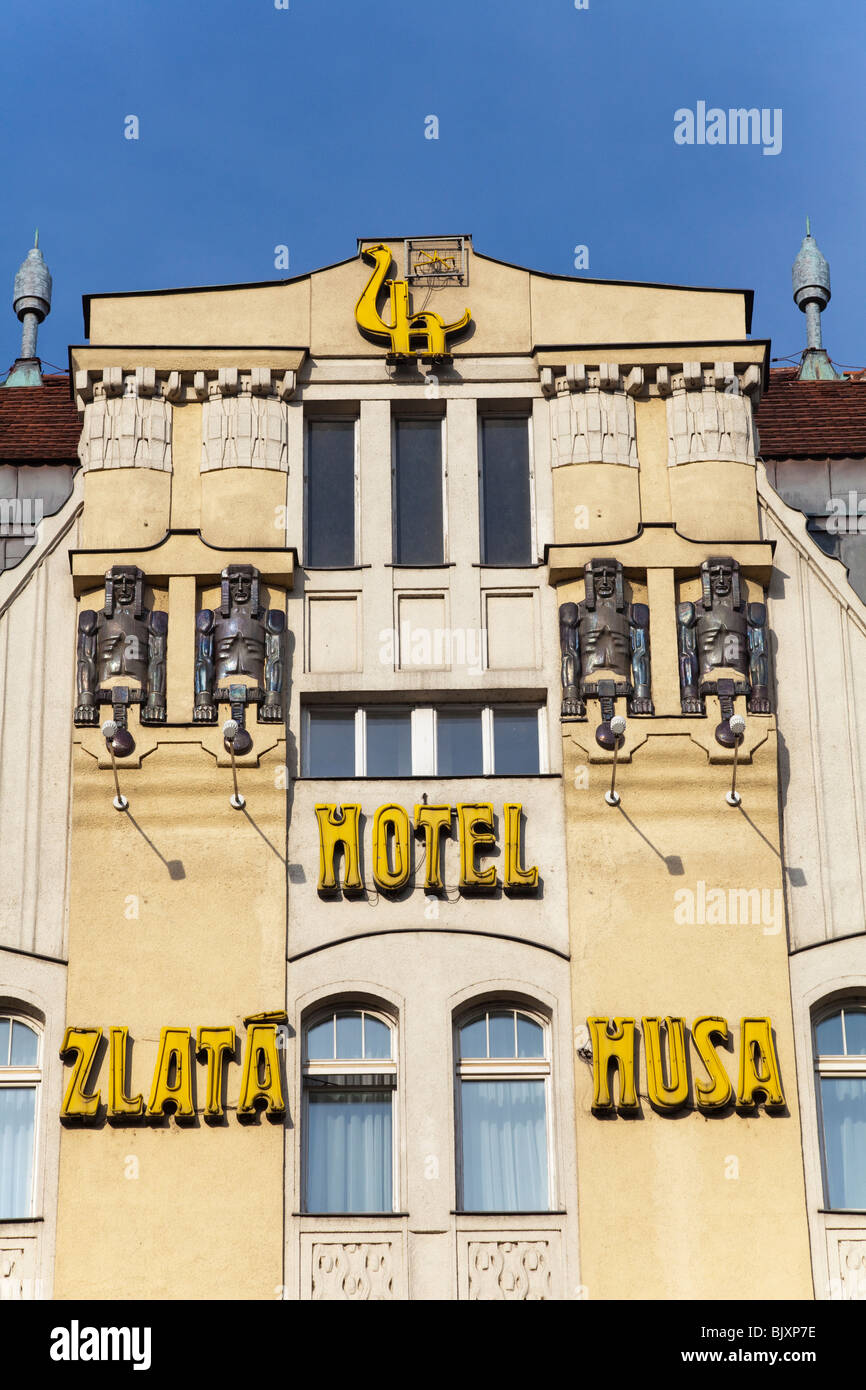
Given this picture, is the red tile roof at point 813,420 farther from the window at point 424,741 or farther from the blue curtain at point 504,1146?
the blue curtain at point 504,1146

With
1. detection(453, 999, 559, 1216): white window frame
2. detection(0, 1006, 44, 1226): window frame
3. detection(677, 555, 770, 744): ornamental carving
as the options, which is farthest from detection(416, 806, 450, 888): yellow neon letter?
detection(0, 1006, 44, 1226): window frame

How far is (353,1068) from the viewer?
938 inches

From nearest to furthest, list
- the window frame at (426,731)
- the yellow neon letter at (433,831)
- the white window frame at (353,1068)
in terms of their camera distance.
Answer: the white window frame at (353,1068) → the yellow neon letter at (433,831) → the window frame at (426,731)

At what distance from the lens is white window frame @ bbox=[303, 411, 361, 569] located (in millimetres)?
26234

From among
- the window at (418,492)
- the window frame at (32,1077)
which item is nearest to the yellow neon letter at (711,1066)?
the window at (418,492)

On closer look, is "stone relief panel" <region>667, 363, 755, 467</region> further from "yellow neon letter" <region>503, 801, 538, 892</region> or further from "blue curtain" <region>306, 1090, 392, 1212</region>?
"blue curtain" <region>306, 1090, 392, 1212</region>

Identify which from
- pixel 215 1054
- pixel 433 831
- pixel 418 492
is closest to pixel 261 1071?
pixel 215 1054

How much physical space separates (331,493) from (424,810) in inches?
163

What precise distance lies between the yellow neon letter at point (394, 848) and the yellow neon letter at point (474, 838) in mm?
561

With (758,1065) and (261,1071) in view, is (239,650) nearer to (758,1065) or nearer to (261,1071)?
(261,1071)

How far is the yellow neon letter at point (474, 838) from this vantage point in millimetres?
24219

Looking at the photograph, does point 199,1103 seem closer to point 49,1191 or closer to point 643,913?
point 49,1191
